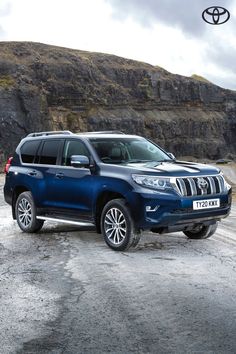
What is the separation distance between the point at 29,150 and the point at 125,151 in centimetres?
232

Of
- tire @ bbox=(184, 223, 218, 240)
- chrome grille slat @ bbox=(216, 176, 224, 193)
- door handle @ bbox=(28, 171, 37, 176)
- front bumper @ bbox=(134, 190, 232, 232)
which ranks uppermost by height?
Result: chrome grille slat @ bbox=(216, 176, 224, 193)

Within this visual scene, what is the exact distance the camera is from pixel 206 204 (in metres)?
8.23

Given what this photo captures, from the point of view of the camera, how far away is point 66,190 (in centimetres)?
919

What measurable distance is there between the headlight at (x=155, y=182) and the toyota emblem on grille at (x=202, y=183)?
1.85 feet

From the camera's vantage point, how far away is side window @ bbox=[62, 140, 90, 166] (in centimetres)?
926

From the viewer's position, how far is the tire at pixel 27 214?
10055 millimetres

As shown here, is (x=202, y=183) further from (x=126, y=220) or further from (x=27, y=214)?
(x=27, y=214)

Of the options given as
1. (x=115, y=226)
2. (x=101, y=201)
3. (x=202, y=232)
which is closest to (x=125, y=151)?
(x=101, y=201)

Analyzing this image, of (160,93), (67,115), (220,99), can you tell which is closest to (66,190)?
(67,115)

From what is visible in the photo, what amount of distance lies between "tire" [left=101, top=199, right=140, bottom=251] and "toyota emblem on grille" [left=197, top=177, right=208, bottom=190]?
3.89ft

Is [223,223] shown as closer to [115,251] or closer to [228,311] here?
[115,251]

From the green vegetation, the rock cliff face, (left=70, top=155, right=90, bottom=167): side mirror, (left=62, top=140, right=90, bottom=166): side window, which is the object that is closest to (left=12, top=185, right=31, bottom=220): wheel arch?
(left=62, top=140, right=90, bottom=166): side window

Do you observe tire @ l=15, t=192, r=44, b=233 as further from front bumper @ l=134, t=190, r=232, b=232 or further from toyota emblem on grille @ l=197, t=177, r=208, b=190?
toyota emblem on grille @ l=197, t=177, r=208, b=190

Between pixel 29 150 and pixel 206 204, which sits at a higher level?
pixel 29 150
